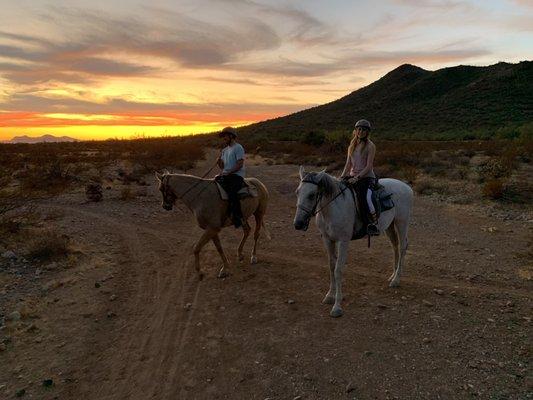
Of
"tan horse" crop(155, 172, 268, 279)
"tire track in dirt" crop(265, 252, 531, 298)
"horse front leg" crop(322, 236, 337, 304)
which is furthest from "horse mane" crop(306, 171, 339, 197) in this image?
"tan horse" crop(155, 172, 268, 279)

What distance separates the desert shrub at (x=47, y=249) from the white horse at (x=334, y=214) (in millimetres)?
6116

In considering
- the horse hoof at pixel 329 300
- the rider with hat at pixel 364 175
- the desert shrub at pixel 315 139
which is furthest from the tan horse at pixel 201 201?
the desert shrub at pixel 315 139

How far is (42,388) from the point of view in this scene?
509 cm

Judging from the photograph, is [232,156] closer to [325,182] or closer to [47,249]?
[325,182]

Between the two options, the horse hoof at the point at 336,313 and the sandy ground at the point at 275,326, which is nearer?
the sandy ground at the point at 275,326

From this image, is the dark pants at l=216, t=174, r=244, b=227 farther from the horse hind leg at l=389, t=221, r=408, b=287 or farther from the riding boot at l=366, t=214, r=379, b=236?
the horse hind leg at l=389, t=221, r=408, b=287

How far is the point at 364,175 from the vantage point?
22.7ft

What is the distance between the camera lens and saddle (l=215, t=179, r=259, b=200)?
8461mm

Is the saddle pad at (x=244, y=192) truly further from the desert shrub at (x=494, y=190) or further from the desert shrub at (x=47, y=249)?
the desert shrub at (x=494, y=190)

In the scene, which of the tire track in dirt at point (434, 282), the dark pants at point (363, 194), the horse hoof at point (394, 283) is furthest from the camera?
the horse hoof at point (394, 283)

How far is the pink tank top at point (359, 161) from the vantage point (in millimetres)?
6965

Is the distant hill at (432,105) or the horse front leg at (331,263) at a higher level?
the distant hill at (432,105)

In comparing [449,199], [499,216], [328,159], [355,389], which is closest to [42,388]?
[355,389]

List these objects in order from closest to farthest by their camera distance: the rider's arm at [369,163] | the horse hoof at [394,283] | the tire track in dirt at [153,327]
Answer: the tire track in dirt at [153,327], the rider's arm at [369,163], the horse hoof at [394,283]
